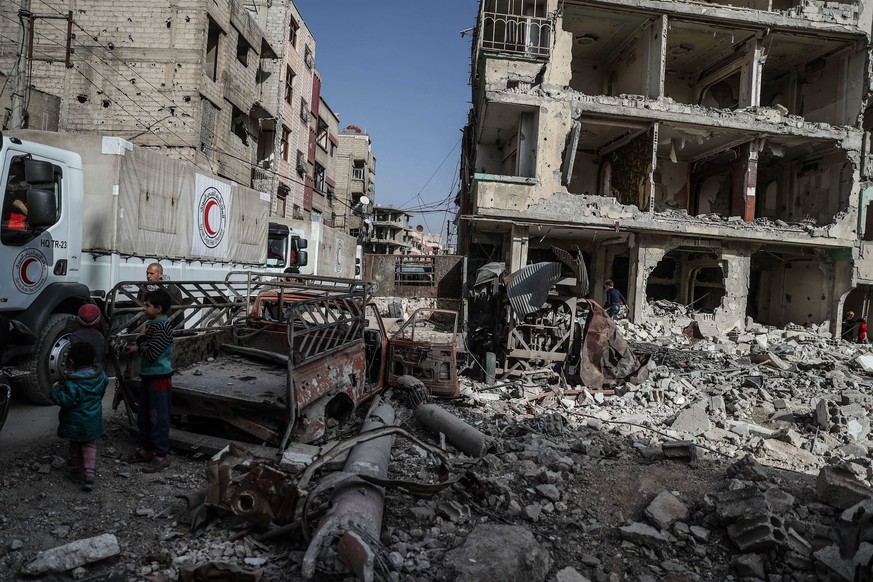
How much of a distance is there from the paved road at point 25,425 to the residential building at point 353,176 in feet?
122

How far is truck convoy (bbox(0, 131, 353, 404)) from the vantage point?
5199 millimetres

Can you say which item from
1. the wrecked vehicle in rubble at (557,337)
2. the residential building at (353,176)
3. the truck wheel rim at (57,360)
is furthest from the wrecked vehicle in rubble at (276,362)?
the residential building at (353,176)

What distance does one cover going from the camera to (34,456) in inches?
165

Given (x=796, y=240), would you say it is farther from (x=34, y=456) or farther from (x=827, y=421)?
(x=34, y=456)

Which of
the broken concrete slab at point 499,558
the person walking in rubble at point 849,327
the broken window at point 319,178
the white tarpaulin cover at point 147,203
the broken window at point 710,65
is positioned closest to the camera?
the broken concrete slab at point 499,558

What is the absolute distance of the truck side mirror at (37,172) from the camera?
195 inches

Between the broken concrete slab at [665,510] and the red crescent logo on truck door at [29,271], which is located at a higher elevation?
the red crescent logo on truck door at [29,271]

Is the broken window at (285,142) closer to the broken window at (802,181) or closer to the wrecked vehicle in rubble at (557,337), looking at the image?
the wrecked vehicle in rubble at (557,337)

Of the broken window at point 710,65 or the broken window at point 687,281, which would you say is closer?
the broken window at point 710,65

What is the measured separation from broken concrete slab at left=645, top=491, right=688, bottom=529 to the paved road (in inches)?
210

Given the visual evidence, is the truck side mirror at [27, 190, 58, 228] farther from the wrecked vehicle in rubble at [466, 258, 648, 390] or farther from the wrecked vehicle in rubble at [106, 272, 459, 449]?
the wrecked vehicle in rubble at [466, 258, 648, 390]

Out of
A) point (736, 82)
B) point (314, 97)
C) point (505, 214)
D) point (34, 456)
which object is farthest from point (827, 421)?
point (314, 97)

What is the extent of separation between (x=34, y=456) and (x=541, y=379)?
7458 mm

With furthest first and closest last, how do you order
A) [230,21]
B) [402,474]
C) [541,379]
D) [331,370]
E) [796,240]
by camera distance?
[230,21] → [796,240] → [541,379] → [331,370] → [402,474]
